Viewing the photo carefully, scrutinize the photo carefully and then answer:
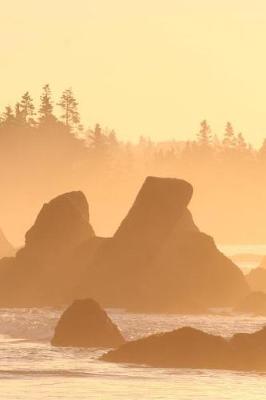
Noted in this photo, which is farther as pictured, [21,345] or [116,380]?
[21,345]

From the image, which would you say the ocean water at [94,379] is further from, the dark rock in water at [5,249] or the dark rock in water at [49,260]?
the dark rock in water at [5,249]

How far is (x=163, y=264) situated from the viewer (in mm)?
83500

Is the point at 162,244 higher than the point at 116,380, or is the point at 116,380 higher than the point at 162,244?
the point at 162,244

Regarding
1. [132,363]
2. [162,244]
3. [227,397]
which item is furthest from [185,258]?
[227,397]

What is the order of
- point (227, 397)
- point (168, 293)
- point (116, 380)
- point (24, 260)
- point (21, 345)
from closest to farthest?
point (227, 397) < point (116, 380) < point (21, 345) < point (168, 293) < point (24, 260)

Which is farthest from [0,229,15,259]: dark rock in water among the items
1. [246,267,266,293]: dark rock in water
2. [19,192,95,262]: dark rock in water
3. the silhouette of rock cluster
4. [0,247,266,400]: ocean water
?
[0,247,266,400]: ocean water

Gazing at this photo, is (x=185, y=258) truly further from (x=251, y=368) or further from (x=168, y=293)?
(x=251, y=368)

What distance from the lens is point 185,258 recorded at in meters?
83.9

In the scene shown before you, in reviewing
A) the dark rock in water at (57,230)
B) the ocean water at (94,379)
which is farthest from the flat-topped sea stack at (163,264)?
the ocean water at (94,379)

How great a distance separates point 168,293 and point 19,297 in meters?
8.70

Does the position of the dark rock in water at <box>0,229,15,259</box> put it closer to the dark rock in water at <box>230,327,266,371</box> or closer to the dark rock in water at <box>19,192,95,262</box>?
the dark rock in water at <box>19,192,95,262</box>

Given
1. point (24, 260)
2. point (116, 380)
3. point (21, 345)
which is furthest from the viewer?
point (24, 260)

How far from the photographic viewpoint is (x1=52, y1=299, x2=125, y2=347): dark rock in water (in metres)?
59.7

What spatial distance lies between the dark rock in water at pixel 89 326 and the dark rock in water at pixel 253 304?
2015 centimetres
